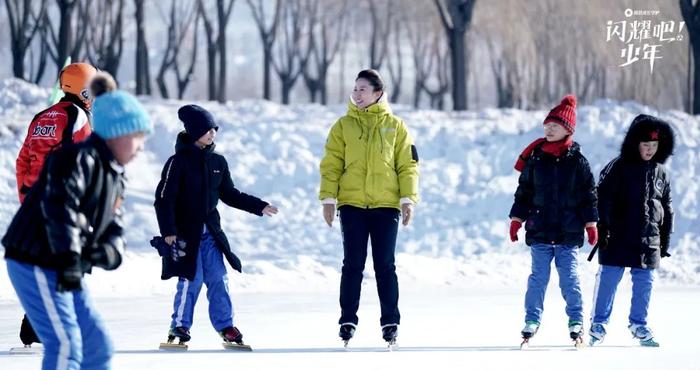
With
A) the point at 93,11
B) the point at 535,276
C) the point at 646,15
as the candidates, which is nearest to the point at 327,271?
the point at 535,276

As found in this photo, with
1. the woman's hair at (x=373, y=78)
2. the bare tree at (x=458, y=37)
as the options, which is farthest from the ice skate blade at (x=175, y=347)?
the bare tree at (x=458, y=37)

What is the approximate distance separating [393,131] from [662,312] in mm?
3836

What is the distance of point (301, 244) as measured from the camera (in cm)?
1967

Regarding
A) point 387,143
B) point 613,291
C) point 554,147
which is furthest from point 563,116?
point 613,291

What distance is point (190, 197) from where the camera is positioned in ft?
28.4

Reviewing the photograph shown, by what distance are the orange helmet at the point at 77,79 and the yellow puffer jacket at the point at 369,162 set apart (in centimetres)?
148

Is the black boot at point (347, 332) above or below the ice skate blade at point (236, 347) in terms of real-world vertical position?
above

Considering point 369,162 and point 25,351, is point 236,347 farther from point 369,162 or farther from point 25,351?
point 369,162

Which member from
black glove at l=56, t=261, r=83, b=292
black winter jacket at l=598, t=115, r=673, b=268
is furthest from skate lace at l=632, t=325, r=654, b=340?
black glove at l=56, t=261, r=83, b=292

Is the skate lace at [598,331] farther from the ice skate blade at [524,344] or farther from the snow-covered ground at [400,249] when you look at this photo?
the ice skate blade at [524,344]

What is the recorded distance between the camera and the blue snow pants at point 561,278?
8898 millimetres

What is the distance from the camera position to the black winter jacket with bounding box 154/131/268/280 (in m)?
8.60

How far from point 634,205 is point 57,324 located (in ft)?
15.8

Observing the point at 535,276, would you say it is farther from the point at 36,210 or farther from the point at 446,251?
the point at 446,251
